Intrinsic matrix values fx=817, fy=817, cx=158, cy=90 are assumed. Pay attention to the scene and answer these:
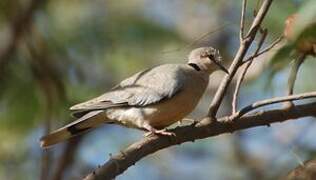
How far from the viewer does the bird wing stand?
12.5 feet

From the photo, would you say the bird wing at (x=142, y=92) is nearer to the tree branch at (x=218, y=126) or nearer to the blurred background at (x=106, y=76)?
the blurred background at (x=106, y=76)

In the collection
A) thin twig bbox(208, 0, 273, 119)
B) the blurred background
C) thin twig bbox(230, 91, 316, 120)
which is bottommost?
the blurred background

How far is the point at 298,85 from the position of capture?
4035mm

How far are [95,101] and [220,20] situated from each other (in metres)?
3.33

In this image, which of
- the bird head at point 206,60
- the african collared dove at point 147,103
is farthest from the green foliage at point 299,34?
the bird head at point 206,60

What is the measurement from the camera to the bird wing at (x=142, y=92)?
381 cm

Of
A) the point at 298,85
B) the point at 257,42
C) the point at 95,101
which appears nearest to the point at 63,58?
the point at 95,101

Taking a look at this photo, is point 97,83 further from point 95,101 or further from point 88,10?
point 95,101

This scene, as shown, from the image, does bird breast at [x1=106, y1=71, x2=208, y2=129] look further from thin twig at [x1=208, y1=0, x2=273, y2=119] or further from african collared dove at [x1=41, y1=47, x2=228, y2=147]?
thin twig at [x1=208, y1=0, x2=273, y2=119]

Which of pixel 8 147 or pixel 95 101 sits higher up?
pixel 95 101

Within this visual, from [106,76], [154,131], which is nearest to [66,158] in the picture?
[154,131]

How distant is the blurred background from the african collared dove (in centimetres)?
14

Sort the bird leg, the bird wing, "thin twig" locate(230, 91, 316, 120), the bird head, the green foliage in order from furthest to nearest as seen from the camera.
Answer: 1. the bird head
2. the bird wing
3. the bird leg
4. "thin twig" locate(230, 91, 316, 120)
5. the green foliage

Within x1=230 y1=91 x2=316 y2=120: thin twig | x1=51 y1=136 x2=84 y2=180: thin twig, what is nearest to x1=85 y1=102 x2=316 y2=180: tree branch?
x1=230 y1=91 x2=316 y2=120: thin twig
